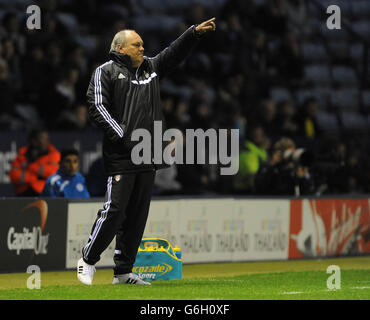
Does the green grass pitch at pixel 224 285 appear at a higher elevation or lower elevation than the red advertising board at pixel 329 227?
lower

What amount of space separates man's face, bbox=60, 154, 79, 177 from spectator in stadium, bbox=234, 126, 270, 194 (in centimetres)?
370

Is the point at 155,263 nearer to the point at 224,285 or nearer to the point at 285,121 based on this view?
the point at 224,285

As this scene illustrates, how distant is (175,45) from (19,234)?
3743 millimetres

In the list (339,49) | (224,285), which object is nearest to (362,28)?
(339,49)

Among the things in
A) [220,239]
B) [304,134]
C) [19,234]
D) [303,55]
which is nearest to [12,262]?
[19,234]

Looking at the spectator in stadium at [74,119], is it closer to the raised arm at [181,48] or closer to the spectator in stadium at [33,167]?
the spectator in stadium at [33,167]

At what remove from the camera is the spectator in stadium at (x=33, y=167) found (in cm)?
1524

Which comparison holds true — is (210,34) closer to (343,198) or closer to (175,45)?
(343,198)

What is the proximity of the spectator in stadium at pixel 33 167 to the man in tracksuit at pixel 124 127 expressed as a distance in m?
→ 4.94

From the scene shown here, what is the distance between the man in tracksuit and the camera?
10203 millimetres

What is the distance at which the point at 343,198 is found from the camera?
1664 centimetres

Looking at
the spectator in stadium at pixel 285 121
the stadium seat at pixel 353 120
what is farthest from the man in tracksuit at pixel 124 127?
the stadium seat at pixel 353 120

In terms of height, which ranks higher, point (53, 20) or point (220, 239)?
point (53, 20)

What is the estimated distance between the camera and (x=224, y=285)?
11188 millimetres
